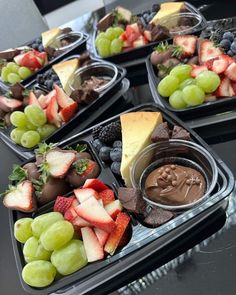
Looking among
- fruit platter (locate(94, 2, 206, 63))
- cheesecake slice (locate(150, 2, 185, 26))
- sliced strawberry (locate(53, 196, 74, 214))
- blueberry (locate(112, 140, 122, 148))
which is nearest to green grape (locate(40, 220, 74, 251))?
sliced strawberry (locate(53, 196, 74, 214))

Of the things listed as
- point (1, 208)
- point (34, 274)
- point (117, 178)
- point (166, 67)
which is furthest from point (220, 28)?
point (34, 274)

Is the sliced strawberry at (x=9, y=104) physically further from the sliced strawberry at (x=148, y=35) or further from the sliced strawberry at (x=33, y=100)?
the sliced strawberry at (x=148, y=35)

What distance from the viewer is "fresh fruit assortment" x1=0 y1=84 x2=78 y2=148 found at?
54.3 inches

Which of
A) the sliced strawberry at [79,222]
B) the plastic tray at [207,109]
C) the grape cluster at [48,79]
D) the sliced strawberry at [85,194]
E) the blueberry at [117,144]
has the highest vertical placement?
the sliced strawberry at [85,194]

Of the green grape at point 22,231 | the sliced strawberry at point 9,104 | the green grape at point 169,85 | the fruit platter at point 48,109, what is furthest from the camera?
the sliced strawberry at point 9,104

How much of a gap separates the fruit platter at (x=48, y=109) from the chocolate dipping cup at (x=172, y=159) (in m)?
0.44

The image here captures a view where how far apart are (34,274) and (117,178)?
0.37 metres

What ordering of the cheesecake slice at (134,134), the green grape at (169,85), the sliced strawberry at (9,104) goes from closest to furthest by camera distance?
the cheesecake slice at (134,134), the green grape at (169,85), the sliced strawberry at (9,104)

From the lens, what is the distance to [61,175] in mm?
1070

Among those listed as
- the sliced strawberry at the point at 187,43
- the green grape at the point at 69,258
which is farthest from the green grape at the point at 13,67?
the green grape at the point at 69,258

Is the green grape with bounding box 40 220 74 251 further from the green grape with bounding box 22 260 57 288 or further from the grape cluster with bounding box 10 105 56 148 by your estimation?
the grape cluster with bounding box 10 105 56 148

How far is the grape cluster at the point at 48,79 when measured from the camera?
1690 mm

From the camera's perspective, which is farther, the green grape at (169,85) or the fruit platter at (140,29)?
the fruit platter at (140,29)

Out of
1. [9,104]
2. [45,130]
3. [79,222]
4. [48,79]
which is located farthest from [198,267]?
[48,79]
